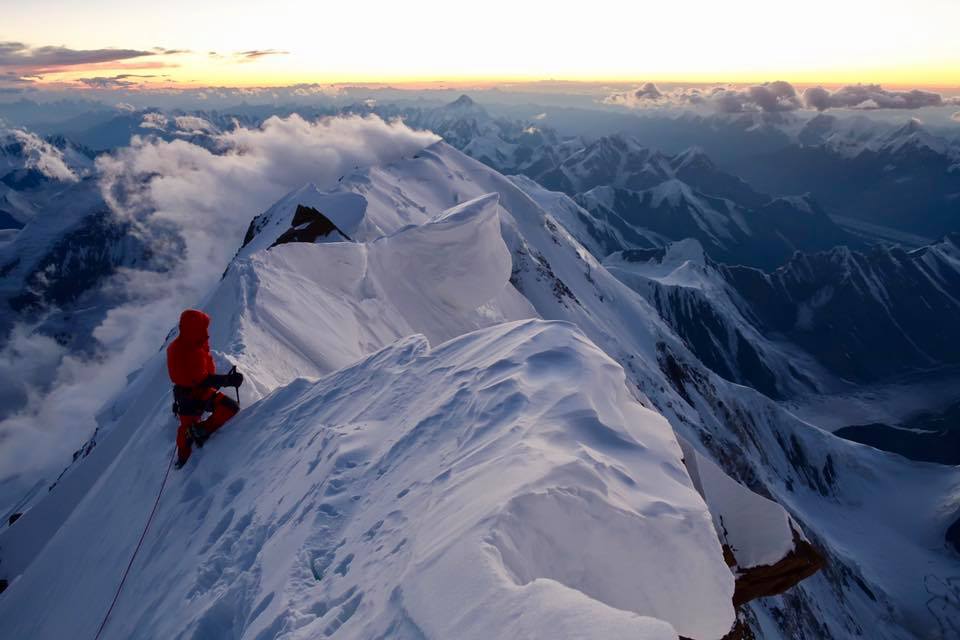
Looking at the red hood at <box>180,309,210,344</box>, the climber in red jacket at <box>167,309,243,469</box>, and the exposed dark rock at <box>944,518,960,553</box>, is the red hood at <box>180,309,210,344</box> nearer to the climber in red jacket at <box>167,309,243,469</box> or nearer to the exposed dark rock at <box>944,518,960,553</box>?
the climber in red jacket at <box>167,309,243,469</box>

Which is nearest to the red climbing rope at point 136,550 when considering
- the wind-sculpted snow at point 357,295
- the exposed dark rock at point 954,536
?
the wind-sculpted snow at point 357,295

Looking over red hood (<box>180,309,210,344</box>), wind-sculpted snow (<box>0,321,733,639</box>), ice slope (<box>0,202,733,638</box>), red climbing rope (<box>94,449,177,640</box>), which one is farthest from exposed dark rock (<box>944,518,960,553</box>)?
red hood (<box>180,309,210,344</box>)

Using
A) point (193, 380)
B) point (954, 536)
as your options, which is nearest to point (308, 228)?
point (193, 380)

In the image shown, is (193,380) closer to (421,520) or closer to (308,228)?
(421,520)

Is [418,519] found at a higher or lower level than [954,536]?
higher

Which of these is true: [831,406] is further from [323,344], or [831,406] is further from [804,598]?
[323,344]

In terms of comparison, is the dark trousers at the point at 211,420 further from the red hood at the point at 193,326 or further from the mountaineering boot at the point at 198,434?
the red hood at the point at 193,326
